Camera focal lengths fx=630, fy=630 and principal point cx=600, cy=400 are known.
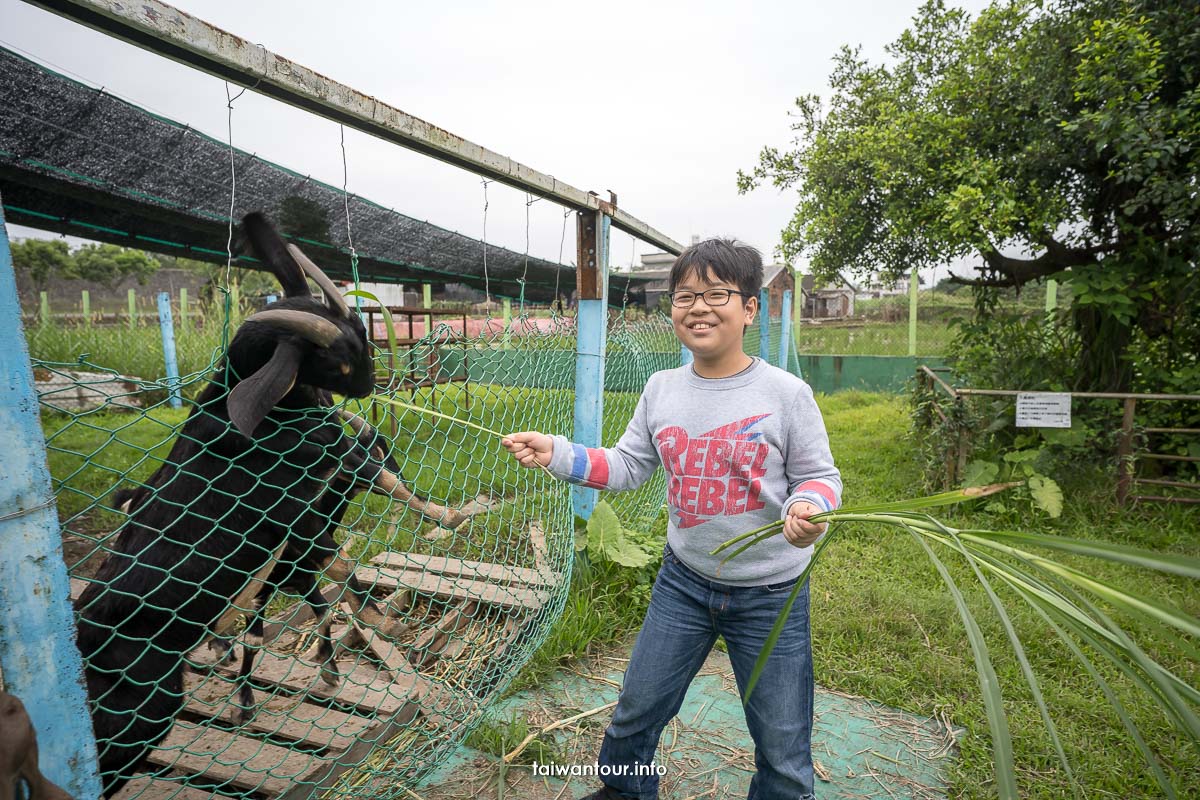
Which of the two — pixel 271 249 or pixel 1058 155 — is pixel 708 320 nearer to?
pixel 271 249

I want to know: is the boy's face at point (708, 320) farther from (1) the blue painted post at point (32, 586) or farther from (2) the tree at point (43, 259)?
(2) the tree at point (43, 259)

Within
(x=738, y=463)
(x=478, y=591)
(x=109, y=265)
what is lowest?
(x=478, y=591)

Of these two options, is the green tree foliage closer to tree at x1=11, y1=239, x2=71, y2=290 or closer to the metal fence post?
tree at x1=11, y1=239, x2=71, y2=290

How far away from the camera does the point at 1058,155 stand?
15.5 ft

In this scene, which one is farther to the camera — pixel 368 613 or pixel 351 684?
pixel 368 613

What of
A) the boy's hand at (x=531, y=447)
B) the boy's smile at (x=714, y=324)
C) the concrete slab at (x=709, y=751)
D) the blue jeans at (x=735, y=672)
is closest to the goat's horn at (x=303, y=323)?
the boy's hand at (x=531, y=447)

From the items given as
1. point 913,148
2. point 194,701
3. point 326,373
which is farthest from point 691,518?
point 913,148

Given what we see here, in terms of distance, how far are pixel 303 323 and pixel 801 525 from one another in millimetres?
1338

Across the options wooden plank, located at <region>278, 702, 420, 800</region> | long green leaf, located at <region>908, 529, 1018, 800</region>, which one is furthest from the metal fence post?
long green leaf, located at <region>908, 529, 1018, 800</region>

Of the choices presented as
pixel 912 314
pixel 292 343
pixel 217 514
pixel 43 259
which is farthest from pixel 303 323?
pixel 43 259

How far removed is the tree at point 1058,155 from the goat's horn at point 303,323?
188 inches

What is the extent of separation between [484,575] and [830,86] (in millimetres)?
6337

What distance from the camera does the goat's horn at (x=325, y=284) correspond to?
5.94 ft

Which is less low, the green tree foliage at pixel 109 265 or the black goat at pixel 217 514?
the green tree foliage at pixel 109 265
